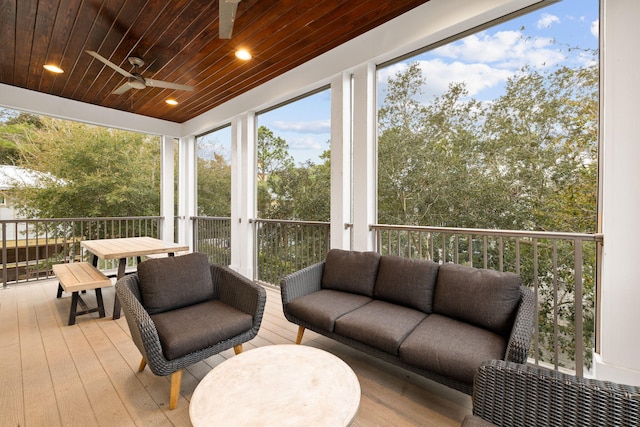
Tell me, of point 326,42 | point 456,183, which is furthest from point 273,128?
point 456,183

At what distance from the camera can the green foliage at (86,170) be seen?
4.71 m

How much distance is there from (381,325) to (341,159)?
1.95 m

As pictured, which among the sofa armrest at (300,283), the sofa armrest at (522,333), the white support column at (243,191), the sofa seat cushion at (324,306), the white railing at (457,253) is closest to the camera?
the sofa armrest at (522,333)

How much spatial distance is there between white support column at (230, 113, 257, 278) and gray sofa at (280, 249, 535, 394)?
2.24m

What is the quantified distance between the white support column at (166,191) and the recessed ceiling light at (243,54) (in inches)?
134

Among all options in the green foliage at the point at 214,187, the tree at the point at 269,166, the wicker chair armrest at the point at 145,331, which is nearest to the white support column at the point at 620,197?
the wicker chair armrest at the point at 145,331

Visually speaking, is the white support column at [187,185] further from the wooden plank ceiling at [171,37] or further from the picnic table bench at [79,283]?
the picnic table bench at [79,283]

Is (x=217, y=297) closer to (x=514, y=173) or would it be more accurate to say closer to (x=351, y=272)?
(x=351, y=272)

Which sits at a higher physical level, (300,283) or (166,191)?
(166,191)

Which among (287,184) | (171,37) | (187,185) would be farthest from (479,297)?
(187,185)

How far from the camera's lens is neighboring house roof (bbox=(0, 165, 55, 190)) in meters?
4.38

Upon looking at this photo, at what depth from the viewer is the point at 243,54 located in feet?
10.9

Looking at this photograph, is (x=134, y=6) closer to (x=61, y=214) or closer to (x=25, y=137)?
(x=25, y=137)

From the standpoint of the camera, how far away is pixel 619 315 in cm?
179
